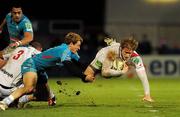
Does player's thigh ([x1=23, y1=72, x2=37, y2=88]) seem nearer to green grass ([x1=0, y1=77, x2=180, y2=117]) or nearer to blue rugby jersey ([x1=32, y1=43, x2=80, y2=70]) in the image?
blue rugby jersey ([x1=32, y1=43, x2=80, y2=70])

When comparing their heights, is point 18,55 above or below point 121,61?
above

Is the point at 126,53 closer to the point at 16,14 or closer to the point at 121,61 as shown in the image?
the point at 121,61

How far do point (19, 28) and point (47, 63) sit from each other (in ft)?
7.51

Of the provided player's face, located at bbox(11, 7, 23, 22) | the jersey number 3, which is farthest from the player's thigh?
player's face, located at bbox(11, 7, 23, 22)

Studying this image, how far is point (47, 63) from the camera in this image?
13.9 meters

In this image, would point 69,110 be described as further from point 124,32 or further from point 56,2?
point 56,2

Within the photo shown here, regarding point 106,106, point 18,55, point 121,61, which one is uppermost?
point 18,55

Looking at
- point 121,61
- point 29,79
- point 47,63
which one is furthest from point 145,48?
point 29,79

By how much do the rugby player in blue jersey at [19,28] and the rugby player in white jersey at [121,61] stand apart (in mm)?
1471

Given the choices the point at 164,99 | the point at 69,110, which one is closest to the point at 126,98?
the point at 164,99

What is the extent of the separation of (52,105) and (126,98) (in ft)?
10.2

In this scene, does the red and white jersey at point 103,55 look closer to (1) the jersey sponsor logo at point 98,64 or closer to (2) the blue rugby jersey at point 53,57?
(1) the jersey sponsor logo at point 98,64

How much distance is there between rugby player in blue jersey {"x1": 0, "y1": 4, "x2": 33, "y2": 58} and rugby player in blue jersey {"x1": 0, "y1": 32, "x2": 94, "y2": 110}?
1.46 metres

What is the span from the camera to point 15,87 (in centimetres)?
1430
